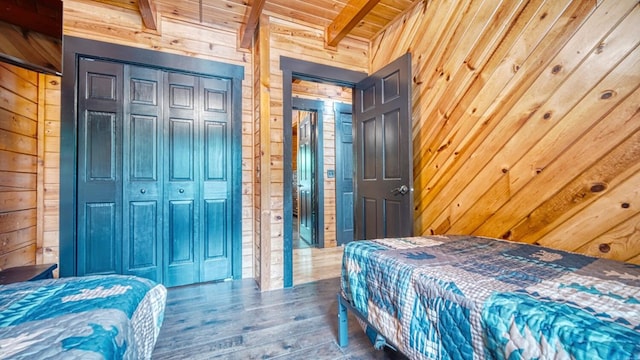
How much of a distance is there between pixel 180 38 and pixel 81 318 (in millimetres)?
2632

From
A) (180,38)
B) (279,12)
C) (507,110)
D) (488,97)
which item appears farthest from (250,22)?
(507,110)

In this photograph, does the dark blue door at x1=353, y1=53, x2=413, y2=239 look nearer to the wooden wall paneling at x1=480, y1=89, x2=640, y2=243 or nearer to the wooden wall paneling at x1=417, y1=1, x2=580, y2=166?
the wooden wall paneling at x1=417, y1=1, x2=580, y2=166

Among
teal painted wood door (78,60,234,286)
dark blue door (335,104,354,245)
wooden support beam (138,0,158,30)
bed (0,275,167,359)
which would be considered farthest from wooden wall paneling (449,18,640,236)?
wooden support beam (138,0,158,30)

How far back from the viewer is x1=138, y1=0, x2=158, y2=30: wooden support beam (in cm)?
207

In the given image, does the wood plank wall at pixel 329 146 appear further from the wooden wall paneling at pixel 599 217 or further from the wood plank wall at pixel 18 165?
the wood plank wall at pixel 18 165

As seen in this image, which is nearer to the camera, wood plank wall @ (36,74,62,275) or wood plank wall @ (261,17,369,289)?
wood plank wall @ (36,74,62,275)

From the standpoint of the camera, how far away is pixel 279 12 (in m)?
2.49

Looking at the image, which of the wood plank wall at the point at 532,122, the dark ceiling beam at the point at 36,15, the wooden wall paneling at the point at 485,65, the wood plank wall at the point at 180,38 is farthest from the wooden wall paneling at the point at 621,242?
the dark ceiling beam at the point at 36,15

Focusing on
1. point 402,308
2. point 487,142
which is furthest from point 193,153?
point 487,142

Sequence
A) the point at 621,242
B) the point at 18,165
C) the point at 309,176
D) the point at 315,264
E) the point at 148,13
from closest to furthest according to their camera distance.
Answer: the point at 621,242 < the point at 18,165 < the point at 148,13 < the point at 315,264 < the point at 309,176

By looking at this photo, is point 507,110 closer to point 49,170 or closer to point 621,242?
point 621,242

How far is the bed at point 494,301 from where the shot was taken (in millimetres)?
606

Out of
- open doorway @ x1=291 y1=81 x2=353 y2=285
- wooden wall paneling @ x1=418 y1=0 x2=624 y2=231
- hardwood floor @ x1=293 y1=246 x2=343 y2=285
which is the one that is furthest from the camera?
open doorway @ x1=291 y1=81 x2=353 y2=285

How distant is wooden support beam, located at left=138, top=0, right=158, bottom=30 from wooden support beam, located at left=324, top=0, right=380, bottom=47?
1.61 meters
